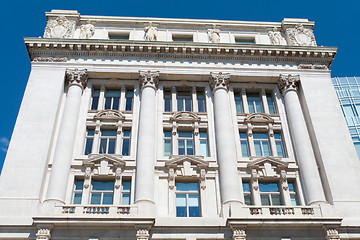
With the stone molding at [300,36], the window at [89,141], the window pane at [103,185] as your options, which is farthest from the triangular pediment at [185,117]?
the stone molding at [300,36]

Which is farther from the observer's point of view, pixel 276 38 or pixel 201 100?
pixel 276 38

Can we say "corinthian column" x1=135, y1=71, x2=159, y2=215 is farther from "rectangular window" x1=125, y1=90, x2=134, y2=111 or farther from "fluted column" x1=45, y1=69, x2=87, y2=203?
"fluted column" x1=45, y1=69, x2=87, y2=203

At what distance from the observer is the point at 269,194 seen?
94.9ft

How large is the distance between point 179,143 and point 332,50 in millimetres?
17119

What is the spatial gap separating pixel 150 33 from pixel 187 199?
1758cm

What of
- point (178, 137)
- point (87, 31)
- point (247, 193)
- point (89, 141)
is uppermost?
point (87, 31)

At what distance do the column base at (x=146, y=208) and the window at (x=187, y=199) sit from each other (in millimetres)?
1997

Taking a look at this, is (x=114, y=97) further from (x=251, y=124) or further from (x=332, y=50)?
(x=332, y=50)

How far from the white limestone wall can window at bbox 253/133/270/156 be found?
11.8 ft

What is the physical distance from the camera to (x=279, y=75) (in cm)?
3547

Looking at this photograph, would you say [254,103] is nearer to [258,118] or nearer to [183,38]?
[258,118]

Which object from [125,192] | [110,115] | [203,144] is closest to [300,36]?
[203,144]

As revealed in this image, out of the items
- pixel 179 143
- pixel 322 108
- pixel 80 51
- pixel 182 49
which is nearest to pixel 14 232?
pixel 179 143

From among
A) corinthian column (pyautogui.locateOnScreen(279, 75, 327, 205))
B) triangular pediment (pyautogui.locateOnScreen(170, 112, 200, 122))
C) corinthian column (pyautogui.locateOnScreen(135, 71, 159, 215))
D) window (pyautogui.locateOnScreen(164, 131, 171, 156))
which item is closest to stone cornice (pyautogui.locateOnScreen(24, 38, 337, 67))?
corinthian column (pyautogui.locateOnScreen(279, 75, 327, 205))
